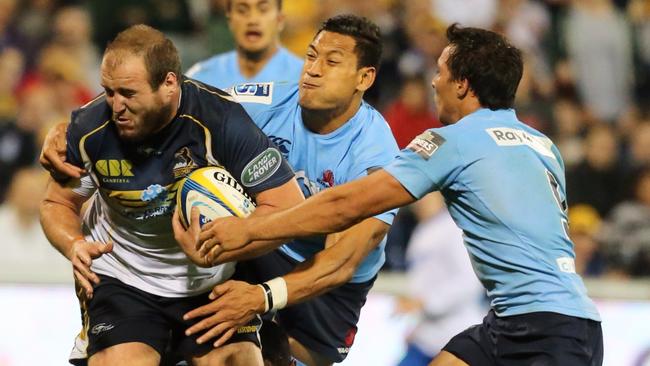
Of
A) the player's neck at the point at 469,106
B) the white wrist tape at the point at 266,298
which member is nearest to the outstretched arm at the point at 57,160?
the white wrist tape at the point at 266,298

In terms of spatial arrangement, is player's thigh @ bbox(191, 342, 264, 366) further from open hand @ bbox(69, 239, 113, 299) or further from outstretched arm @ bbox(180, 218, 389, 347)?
open hand @ bbox(69, 239, 113, 299)

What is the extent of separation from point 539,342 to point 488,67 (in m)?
1.15

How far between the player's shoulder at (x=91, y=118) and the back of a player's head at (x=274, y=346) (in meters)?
1.32

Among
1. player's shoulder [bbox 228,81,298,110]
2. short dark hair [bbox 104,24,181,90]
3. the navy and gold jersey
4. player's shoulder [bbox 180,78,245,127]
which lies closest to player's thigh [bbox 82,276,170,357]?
the navy and gold jersey

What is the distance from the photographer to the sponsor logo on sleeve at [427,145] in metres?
4.84

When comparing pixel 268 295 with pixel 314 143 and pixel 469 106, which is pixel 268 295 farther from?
pixel 469 106

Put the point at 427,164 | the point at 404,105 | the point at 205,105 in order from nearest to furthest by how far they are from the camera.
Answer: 1. the point at 427,164
2. the point at 205,105
3. the point at 404,105

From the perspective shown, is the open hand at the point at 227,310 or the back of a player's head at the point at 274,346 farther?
the back of a player's head at the point at 274,346

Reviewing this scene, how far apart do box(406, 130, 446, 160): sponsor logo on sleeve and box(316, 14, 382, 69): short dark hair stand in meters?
1.10

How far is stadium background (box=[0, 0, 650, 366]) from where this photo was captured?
8.50m

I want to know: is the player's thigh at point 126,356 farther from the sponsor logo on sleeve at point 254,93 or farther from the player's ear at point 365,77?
the player's ear at point 365,77

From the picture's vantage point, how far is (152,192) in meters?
5.11

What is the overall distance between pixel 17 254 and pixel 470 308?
3468 mm

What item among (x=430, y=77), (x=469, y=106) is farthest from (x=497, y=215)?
(x=430, y=77)
